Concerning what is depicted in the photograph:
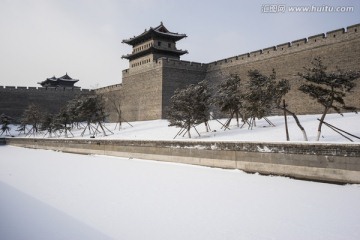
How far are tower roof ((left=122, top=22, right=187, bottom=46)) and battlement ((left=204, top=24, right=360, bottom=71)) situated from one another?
22.0 feet

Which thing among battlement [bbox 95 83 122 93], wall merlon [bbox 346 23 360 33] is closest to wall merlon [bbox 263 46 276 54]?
wall merlon [bbox 346 23 360 33]

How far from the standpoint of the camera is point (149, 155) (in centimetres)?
1134

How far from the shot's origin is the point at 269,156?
7055 millimetres

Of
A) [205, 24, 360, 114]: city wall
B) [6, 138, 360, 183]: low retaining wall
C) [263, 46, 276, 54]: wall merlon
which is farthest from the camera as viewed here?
[263, 46, 276, 54]: wall merlon

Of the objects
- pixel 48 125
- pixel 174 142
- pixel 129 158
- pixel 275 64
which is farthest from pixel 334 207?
pixel 48 125

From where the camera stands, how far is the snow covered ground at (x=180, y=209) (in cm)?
324

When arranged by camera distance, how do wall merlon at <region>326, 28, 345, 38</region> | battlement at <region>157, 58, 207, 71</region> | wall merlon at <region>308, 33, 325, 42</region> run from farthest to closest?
battlement at <region>157, 58, 207, 71</region> → wall merlon at <region>308, 33, 325, 42</region> → wall merlon at <region>326, 28, 345, 38</region>

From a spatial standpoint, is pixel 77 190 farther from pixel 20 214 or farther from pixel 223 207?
pixel 223 207

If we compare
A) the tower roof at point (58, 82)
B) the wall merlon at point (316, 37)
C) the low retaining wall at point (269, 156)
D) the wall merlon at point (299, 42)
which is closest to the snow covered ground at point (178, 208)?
the low retaining wall at point (269, 156)

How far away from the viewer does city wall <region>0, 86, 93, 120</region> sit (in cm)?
3328

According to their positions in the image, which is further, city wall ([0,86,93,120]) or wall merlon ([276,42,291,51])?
city wall ([0,86,93,120])

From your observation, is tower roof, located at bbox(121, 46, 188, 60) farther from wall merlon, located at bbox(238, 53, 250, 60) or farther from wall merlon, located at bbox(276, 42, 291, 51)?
wall merlon, located at bbox(276, 42, 291, 51)

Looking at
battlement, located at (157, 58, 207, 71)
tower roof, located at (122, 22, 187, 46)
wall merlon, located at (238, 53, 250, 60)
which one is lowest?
wall merlon, located at (238, 53, 250, 60)

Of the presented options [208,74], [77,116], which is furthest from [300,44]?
[77,116]
